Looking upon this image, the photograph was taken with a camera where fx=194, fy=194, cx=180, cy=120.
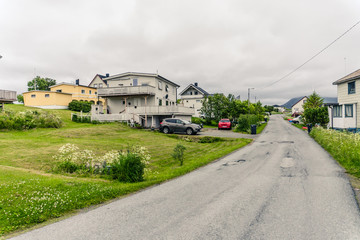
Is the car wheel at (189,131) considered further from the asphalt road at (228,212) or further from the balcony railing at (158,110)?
the asphalt road at (228,212)

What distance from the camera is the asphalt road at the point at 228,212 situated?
3.76 metres

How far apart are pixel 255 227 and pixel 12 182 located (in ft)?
22.1

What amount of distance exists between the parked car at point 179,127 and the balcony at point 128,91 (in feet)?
22.1

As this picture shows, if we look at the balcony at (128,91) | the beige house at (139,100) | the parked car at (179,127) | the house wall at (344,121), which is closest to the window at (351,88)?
the house wall at (344,121)

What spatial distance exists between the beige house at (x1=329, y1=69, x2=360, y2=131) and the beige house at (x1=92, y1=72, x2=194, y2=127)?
777 inches

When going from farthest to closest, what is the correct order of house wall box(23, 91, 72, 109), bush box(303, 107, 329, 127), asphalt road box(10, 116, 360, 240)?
house wall box(23, 91, 72, 109) < bush box(303, 107, 329, 127) < asphalt road box(10, 116, 360, 240)

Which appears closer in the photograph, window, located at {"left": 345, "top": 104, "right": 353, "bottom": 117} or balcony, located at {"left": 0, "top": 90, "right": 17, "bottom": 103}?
balcony, located at {"left": 0, "top": 90, "right": 17, "bottom": 103}

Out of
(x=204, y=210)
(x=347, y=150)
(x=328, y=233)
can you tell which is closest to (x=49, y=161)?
(x=204, y=210)

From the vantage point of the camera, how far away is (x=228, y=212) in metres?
4.67

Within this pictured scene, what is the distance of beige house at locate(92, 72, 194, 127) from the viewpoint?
26594 millimetres

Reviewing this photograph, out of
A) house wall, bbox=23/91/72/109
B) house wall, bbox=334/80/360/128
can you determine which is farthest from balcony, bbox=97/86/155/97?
house wall, bbox=334/80/360/128

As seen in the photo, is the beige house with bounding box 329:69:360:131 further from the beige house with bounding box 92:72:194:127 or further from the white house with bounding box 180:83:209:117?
the white house with bounding box 180:83:209:117

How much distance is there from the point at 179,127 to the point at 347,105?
2091cm

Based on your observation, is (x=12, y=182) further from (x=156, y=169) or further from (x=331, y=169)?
(x=331, y=169)
